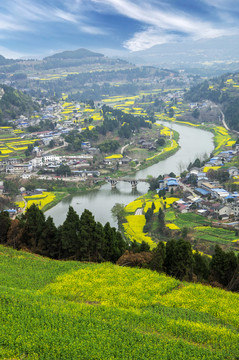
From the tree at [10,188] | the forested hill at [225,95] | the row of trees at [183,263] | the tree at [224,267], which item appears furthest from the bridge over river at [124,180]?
the forested hill at [225,95]

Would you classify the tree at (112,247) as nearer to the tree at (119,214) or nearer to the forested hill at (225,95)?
the tree at (119,214)

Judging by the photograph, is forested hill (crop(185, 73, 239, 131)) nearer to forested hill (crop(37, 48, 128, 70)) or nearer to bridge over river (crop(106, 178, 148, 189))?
bridge over river (crop(106, 178, 148, 189))

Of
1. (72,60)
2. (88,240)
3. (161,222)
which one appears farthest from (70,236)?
(72,60)

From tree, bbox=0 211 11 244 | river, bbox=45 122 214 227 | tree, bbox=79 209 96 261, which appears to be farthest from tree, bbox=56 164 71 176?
tree, bbox=79 209 96 261

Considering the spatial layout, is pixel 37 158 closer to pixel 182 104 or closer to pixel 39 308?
pixel 39 308

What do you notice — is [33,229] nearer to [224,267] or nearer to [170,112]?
[224,267]

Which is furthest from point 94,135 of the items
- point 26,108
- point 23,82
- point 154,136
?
point 23,82
